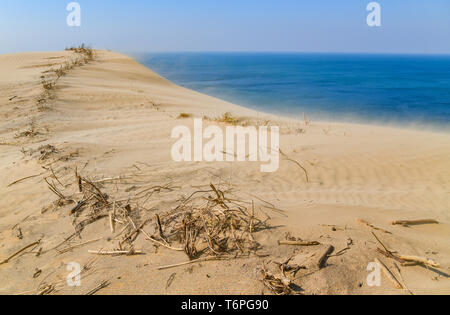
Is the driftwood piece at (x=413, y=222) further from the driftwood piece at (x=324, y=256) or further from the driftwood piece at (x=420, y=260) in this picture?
the driftwood piece at (x=324, y=256)

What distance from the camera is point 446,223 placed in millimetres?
3094

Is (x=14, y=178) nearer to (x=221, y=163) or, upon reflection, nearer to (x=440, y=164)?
(x=221, y=163)

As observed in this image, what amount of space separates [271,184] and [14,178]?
342cm

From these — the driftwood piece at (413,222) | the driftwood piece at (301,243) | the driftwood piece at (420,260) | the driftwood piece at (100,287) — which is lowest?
the driftwood piece at (100,287)

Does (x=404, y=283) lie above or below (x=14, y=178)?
below

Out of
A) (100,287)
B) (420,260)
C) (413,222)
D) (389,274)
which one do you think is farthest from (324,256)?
(100,287)

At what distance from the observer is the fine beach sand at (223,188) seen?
201cm

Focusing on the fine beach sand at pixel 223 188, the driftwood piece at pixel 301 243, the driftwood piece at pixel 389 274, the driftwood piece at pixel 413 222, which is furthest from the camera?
the driftwood piece at pixel 413 222

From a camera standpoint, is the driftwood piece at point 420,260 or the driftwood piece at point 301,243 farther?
the driftwood piece at point 301,243

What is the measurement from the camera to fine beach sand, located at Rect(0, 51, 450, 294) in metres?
2.01

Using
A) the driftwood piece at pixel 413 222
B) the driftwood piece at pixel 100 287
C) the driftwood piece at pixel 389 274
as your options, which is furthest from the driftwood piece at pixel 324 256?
the driftwood piece at pixel 100 287

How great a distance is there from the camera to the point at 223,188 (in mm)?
3631
